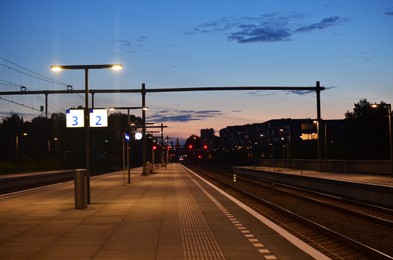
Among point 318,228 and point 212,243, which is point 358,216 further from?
point 212,243

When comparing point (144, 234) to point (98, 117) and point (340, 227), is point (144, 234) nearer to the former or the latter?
point (340, 227)

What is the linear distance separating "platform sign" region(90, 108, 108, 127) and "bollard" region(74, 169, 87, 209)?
723 cm

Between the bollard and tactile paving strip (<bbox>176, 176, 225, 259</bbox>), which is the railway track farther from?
the bollard

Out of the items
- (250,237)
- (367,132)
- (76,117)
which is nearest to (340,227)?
(250,237)

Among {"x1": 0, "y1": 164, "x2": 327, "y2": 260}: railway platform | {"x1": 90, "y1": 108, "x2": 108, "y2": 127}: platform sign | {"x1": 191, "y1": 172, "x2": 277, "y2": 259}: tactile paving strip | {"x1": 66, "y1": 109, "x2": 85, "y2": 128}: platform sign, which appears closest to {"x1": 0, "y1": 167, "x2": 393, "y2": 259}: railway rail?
{"x1": 0, "y1": 164, "x2": 327, "y2": 260}: railway platform

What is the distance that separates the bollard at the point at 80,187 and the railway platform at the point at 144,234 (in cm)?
43

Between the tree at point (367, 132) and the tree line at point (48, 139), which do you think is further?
the tree line at point (48, 139)

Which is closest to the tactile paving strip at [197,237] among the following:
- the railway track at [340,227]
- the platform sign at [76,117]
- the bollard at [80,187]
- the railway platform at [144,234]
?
the railway platform at [144,234]

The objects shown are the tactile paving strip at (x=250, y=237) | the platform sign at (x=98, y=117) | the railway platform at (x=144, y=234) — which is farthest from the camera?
the platform sign at (x=98, y=117)

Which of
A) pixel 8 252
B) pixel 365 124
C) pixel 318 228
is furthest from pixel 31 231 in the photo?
pixel 365 124

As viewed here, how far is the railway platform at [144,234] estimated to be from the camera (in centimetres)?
1134

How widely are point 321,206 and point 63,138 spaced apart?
105m

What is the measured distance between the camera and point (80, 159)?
11850 centimetres

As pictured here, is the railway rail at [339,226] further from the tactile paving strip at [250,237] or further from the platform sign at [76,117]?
the platform sign at [76,117]
